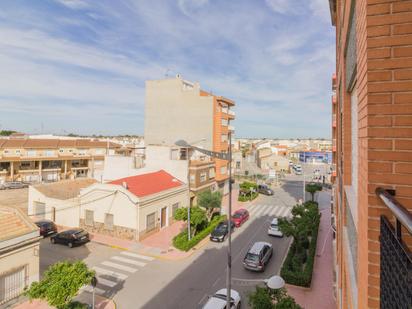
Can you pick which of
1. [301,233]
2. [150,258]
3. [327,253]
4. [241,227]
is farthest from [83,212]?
[327,253]

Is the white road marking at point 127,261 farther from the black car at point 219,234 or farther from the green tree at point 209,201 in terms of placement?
the green tree at point 209,201

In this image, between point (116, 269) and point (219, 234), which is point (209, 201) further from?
point (116, 269)

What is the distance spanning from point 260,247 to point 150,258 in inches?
303

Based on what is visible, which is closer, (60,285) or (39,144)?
(60,285)

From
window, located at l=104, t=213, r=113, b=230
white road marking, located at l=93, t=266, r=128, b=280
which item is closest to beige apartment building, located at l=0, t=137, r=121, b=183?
window, located at l=104, t=213, r=113, b=230

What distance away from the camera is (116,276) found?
54.6 ft

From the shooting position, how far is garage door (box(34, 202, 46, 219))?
26812 mm

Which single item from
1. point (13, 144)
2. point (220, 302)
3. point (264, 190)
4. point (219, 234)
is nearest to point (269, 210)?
point (264, 190)

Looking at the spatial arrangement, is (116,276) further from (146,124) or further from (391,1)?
(146,124)

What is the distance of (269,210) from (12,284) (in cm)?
2602

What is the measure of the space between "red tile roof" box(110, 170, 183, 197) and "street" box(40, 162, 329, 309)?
5447 mm

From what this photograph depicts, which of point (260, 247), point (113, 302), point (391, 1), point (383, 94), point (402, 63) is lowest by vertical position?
point (113, 302)

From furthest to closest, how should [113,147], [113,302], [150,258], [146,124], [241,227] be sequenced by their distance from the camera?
1. [113,147]
2. [146,124]
3. [241,227]
4. [150,258]
5. [113,302]

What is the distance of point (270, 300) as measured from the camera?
10.2m
